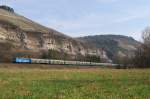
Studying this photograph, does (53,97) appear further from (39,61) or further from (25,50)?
(25,50)

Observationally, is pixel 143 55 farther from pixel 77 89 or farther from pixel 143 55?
pixel 77 89

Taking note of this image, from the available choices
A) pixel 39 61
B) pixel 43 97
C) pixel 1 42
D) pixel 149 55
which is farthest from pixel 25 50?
pixel 43 97

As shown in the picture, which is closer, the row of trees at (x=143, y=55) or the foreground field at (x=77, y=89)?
the foreground field at (x=77, y=89)

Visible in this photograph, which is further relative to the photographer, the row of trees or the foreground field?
the row of trees

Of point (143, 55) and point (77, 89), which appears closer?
point (77, 89)

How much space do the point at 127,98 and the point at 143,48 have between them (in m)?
113

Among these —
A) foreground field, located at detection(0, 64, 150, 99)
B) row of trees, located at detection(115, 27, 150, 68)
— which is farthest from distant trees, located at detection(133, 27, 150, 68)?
foreground field, located at detection(0, 64, 150, 99)

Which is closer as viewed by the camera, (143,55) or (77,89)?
(77,89)

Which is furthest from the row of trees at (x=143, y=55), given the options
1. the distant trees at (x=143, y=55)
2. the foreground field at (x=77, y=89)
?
the foreground field at (x=77, y=89)

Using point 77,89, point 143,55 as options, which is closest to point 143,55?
point 143,55

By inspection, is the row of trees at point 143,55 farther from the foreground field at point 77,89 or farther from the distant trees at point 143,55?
the foreground field at point 77,89

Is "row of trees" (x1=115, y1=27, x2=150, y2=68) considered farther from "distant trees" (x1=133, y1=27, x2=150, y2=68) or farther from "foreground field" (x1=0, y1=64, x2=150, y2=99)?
"foreground field" (x1=0, y1=64, x2=150, y2=99)

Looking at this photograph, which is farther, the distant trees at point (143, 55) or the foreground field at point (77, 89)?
the distant trees at point (143, 55)

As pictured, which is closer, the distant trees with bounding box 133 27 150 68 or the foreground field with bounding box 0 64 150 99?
the foreground field with bounding box 0 64 150 99
